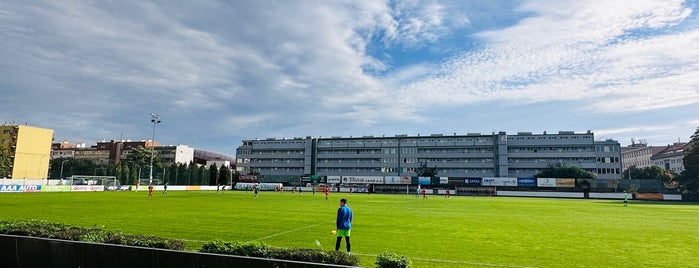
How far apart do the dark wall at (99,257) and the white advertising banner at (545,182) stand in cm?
10358

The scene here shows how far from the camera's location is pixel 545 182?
98.1 m

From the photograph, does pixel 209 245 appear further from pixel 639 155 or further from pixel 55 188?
pixel 639 155

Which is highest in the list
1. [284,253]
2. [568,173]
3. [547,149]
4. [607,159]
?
[547,149]

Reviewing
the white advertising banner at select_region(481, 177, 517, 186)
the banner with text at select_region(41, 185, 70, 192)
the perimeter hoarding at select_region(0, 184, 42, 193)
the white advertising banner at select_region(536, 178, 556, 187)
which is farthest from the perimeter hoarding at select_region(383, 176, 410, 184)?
the perimeter hoarding at select_region(0, 184, 42, 193)

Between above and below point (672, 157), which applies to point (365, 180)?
below

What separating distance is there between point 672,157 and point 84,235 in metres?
193

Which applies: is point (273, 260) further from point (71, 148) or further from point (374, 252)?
point (71, 148)

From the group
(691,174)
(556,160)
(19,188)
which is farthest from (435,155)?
(19,188)

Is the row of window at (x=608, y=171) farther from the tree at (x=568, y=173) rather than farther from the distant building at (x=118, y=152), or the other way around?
the distant building at (x=118, y=152)

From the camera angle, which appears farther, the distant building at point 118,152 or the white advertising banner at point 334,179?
the distant building at point 118,152

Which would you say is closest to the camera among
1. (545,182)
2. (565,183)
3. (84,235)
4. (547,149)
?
(84,235)

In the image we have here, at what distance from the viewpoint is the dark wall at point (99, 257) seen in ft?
27.6

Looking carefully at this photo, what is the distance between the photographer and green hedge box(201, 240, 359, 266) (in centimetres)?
830

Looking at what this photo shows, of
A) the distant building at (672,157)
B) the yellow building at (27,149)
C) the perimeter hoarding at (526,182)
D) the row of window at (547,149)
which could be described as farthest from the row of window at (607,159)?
the yellow building at (27,149)
